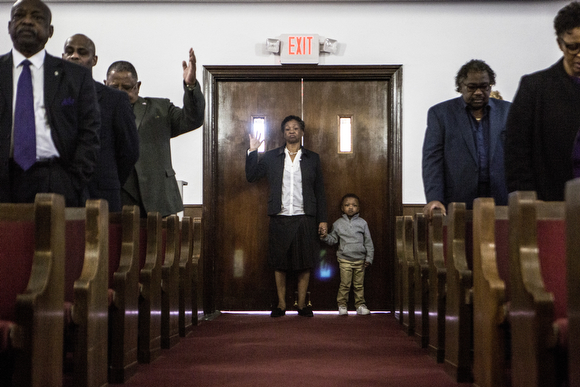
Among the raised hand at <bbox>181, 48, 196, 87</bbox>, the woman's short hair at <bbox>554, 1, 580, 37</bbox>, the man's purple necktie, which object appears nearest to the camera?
the woman's short hair at <bbox>554, 1, 580, 37</bbox>

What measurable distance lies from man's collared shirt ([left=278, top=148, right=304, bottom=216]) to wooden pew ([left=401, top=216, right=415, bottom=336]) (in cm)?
112

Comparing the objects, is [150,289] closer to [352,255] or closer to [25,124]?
[25,124]

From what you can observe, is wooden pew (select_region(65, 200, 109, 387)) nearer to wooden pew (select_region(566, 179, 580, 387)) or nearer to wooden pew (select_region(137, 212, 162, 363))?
wooden pew (select_region(137, 212, 162, 363))

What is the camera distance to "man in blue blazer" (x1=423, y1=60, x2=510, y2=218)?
10.5ft

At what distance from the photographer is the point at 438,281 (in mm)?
2924

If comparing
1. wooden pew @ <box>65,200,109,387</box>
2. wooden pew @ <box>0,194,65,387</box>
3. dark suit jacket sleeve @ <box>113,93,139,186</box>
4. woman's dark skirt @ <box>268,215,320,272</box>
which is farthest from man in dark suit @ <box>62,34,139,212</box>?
woman's dark skirt @ <box>268,215,320,272</box>

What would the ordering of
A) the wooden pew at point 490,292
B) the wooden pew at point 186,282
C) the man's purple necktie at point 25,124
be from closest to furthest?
the wooden pew at point 490,292 → the man's purple necktie at point 25,124 → the wooden pew at point 186,282

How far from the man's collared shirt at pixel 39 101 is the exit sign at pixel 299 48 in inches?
126

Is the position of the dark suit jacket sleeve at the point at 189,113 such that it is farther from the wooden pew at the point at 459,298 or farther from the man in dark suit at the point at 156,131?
the wooden pew at the point at 459,298

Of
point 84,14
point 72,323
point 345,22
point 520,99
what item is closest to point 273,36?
point 345,22

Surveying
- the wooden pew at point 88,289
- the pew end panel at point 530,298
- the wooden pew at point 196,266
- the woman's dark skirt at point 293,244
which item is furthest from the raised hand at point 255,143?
the pew end panel at point 530,298

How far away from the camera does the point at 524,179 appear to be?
2.44m

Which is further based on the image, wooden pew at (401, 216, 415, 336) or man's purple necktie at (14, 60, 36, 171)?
wooden pew at (401, 216, 415, 336)

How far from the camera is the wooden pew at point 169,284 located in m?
3.40
